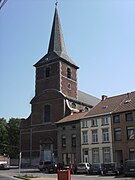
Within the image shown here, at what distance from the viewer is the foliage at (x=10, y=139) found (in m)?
76.5

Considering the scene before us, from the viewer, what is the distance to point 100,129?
4038 centimetres

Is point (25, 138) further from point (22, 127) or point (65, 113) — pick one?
point (65, 113)

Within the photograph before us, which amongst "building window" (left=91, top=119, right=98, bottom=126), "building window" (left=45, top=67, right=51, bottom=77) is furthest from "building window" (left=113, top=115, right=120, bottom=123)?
"building window" (left=45, top=67, right=51, bottom=77)

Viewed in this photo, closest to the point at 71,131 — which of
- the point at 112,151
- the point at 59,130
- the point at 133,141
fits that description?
the point at 59,130

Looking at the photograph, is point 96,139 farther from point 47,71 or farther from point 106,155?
point 47,71

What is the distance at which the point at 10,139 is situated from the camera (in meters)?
77.8

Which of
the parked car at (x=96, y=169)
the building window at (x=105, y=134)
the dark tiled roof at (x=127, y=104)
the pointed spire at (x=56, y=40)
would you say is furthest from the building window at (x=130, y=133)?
the pointed spire at (x=56, y=40)

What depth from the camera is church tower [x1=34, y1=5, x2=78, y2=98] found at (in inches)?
2167

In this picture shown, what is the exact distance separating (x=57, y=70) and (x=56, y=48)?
20.9ft

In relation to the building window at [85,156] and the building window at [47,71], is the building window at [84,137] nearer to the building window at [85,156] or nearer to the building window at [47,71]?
the building window at [85,156]

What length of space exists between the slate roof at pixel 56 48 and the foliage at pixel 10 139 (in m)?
26.7

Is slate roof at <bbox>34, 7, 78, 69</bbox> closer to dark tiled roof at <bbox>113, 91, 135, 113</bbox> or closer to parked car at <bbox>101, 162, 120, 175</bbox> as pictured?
dark tiled roof at <bbox>113, 91, 135, 113</bbox>

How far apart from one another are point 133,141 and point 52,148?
18083mm

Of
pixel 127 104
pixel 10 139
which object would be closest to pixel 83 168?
pixel 127 104
